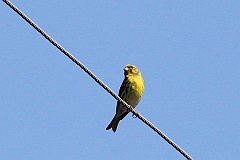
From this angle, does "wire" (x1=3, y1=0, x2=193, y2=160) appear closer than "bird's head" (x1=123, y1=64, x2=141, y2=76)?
Yes

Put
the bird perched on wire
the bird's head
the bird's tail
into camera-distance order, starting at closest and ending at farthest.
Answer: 1. the bird perched on wire
2. the bird's tail
3. the bird's head

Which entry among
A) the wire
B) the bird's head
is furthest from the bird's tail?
the wire

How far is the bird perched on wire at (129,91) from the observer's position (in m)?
10.8

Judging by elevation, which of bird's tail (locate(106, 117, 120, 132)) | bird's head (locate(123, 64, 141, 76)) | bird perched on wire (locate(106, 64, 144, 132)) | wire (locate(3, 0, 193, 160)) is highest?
bird's head (locate(123, 64, 141, 76))

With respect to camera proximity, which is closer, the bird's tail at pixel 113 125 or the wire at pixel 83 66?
the wire at pixel 83 66

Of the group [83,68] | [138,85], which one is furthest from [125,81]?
[83,68]

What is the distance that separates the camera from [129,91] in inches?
426

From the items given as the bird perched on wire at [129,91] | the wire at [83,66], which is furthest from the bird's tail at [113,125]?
the wire at [83,66]

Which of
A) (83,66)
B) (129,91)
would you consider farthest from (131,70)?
(83,66)

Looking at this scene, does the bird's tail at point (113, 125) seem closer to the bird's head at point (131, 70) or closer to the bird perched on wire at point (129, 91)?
the bird perched on wire at point (129, 91)

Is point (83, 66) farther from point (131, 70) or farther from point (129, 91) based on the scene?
point (131, 70)

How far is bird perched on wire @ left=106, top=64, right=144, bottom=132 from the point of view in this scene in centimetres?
1081

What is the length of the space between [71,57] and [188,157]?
1.63 meters

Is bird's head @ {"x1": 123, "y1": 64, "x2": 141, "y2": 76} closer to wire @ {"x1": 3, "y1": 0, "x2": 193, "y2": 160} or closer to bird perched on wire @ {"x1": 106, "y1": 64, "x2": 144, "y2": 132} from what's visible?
bird perched on wire @ {"x1": 106, "y1": 64, "x2": 144, "y2": 132}
